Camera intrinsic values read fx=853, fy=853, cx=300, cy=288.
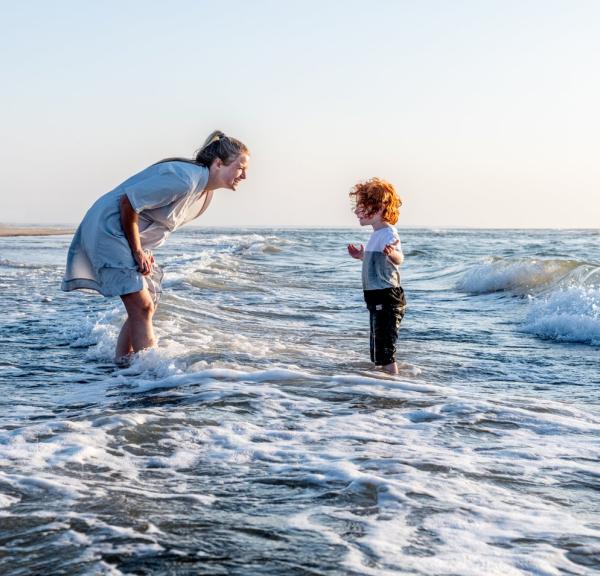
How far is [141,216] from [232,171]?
29.4 inches

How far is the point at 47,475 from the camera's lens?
3510 millimetres

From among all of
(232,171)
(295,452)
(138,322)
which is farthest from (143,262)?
(295,452)

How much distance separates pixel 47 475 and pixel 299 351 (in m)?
3.81

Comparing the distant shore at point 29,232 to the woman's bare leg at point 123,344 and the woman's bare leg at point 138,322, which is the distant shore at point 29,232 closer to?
the woman's bare leg at point 123,344

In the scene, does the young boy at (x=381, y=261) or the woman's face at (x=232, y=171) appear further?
the young boy at (x=381, y=261)

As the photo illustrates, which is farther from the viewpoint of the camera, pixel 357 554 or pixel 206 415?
pixel 206 415

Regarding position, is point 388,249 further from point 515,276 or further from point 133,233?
point 515,276

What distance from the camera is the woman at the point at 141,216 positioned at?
5.53m

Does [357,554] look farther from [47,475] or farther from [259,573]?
[47,475]

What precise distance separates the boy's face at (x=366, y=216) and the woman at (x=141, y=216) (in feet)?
3.32

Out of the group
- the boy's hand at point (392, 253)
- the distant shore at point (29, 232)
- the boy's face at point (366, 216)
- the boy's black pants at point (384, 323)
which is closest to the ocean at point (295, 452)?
the boy's black pants at point (384, 323)

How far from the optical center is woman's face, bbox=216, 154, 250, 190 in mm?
5602

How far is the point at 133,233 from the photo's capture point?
5.70 m

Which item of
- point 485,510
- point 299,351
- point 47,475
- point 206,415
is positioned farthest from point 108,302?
point 485,510
